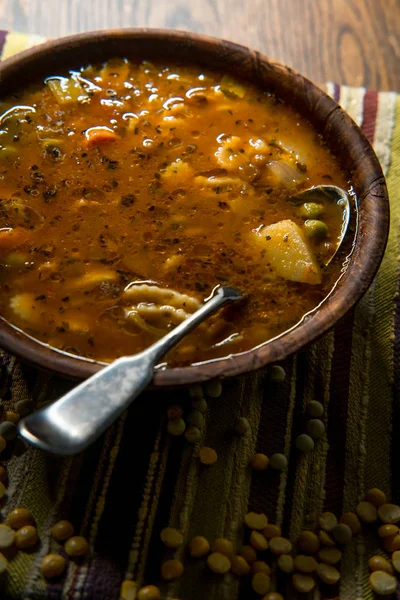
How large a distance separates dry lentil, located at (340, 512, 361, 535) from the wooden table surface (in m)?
1.82

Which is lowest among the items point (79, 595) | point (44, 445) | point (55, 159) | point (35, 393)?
point (79, 595)

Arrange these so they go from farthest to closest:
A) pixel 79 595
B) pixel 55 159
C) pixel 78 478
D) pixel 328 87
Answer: pixel 328 87
pixel 55 159
pixel 78 478
pixel 79 595

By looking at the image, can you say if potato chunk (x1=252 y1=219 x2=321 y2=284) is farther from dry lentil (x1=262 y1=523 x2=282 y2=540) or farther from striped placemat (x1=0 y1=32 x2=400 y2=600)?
dry lentil (x1=262 y1=523 x2=282 y2=540)

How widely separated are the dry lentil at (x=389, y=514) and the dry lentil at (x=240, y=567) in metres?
0.39

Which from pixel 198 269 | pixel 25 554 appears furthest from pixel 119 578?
pixel 198 269

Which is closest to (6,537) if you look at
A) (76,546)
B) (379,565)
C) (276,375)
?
(76,546)

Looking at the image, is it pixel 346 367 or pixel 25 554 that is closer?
pixel 25 554

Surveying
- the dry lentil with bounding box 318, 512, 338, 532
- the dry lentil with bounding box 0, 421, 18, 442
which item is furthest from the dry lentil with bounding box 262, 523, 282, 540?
the dry lentil with bounding box 0, 421, 18, 442

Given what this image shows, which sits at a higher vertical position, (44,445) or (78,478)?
(44,445)

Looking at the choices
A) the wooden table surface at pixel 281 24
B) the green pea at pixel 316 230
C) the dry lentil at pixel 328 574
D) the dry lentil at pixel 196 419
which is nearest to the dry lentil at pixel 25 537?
the dry lentil at pixel 196 419

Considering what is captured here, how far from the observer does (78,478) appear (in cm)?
187

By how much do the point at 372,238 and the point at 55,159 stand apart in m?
0.94

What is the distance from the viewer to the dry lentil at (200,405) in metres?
2.00

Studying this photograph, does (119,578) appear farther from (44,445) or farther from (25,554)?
(44,445)
